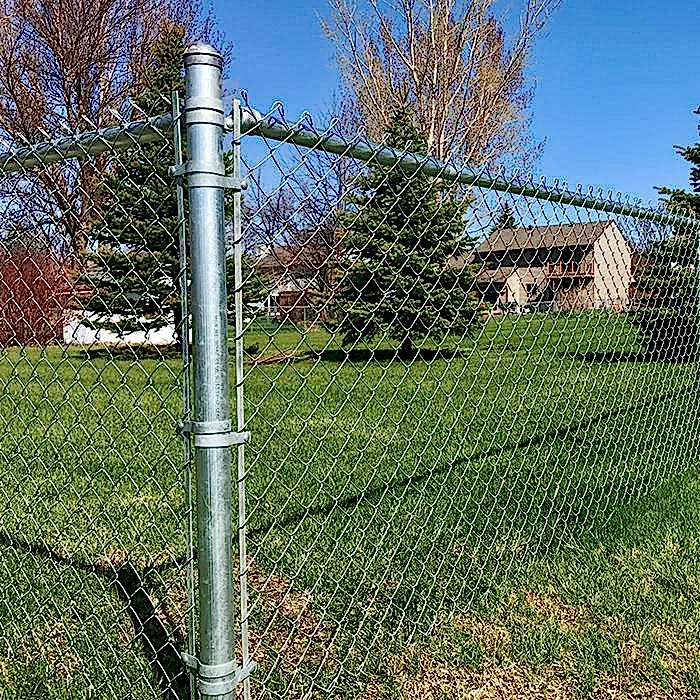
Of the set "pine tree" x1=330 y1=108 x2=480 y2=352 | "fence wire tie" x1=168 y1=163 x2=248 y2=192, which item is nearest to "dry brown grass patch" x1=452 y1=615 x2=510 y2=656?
"pine tree" x1=330 y1=108 x2=480 y2=352

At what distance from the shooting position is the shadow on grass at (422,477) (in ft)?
10.9

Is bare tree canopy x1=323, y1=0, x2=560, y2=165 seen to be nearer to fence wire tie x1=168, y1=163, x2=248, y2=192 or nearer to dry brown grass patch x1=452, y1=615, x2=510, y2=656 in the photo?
dry brown grass patch x1=452, y1=615, x2=510, y2=656

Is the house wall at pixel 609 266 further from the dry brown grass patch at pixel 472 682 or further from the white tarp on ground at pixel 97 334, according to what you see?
the white tarp on ground at pixel 97 334

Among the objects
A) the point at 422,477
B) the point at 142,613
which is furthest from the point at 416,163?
the point at 422,477

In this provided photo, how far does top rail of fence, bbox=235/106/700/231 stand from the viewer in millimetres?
1466

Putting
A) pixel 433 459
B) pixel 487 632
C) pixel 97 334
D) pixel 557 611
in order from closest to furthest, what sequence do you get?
1. pixel 97 334
2. pixel 487 632
3. pixel 557 611
4. pixel 433 459

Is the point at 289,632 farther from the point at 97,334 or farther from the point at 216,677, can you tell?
the point at 97,334

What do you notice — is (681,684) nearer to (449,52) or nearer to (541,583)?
(541,583)

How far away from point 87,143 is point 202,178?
607 mm

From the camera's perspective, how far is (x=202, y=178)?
4.16ft

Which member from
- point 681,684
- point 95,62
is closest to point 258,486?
point 681,684

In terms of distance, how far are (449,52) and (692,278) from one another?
13.8 metres

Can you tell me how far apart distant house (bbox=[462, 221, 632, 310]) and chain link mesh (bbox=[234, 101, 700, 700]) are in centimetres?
1

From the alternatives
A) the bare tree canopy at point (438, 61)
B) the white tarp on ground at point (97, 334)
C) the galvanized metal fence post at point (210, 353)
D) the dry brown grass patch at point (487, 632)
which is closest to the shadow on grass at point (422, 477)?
the dry brown grass patch at point (487, 632)
